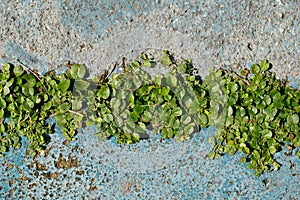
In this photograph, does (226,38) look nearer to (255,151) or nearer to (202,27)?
(202,27)

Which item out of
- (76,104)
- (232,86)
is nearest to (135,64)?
(76,104)

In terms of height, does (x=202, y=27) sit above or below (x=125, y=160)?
above

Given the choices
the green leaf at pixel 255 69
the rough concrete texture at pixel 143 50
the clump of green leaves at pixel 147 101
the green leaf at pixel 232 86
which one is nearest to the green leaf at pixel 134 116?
the clump of green leaves at pixel 147 101

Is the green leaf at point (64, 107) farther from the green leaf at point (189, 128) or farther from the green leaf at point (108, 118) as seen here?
the green leaf at point (189, 128)

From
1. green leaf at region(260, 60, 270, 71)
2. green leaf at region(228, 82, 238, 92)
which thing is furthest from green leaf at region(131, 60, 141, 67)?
green leaf at region(260, 60, 270, 71)

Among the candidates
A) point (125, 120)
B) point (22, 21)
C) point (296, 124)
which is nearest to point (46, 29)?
point (22, 21)

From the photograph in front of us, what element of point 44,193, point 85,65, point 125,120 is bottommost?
point 44,193

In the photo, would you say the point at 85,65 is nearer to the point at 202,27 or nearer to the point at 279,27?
the point at 202,27
